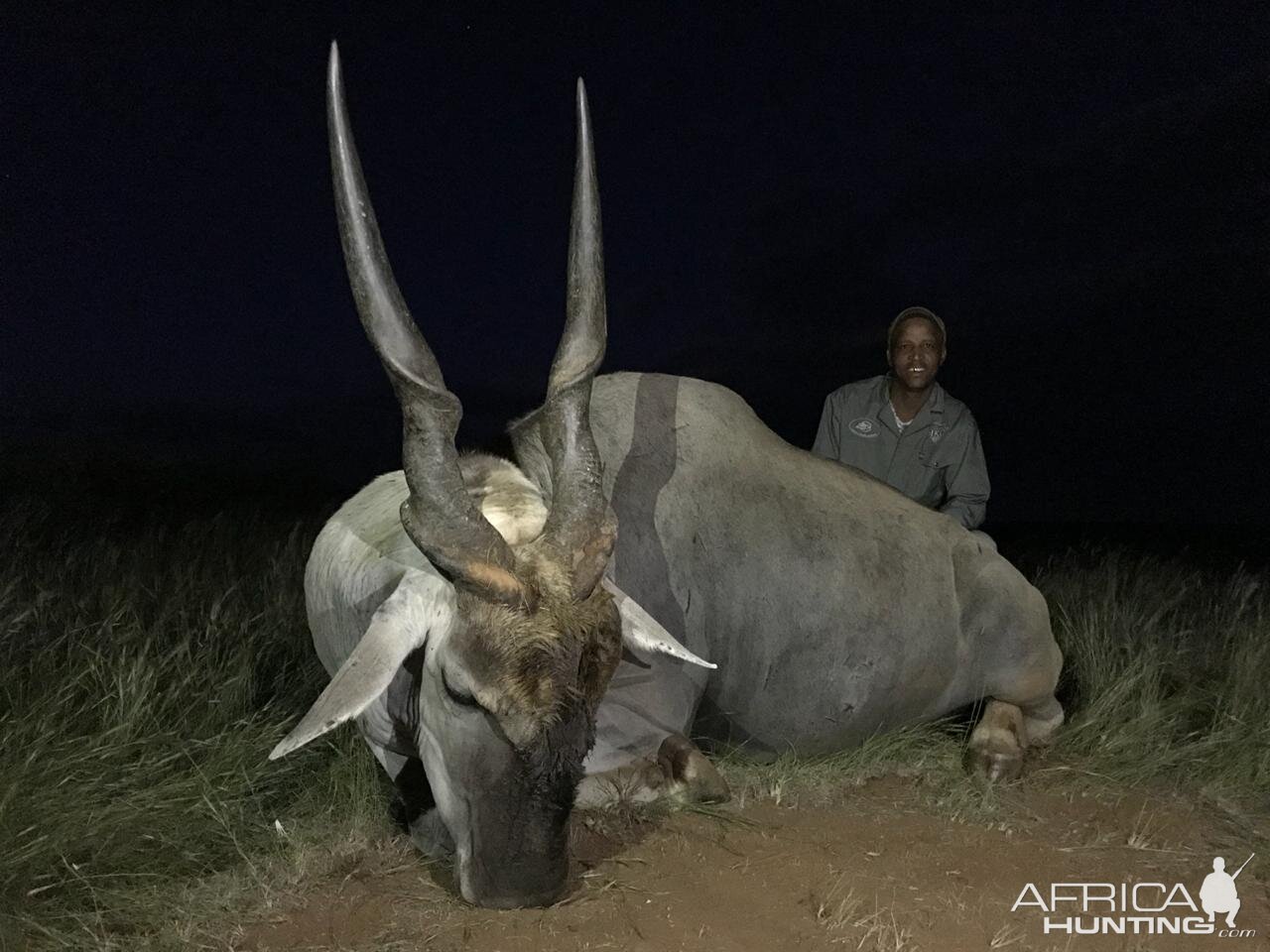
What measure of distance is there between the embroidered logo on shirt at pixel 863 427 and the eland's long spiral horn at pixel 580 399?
9.87 feet

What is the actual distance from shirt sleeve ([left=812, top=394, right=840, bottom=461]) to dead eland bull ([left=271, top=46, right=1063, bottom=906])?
1.16 metres

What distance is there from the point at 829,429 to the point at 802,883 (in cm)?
334

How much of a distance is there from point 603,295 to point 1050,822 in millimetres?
2379

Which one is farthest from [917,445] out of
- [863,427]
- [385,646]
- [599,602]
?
[385,646]

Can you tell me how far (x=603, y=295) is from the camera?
122 inches

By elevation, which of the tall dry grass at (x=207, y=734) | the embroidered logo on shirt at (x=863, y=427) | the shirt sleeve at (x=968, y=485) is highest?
the embroidered logo on shirt at (x=863, y=427)

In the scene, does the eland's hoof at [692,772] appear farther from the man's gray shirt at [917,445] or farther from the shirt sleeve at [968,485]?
the shirt sleeve at [968,485]

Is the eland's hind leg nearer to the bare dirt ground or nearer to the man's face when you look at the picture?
the bare dirt ground

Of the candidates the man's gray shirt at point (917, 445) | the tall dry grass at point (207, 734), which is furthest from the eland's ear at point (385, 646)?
the man's gray shirt at point (917, 445)

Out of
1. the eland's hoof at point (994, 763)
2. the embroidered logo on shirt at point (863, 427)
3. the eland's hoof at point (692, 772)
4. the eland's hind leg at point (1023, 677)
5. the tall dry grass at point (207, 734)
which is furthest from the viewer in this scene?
the embroidered logo on shirt at point (863, 427)

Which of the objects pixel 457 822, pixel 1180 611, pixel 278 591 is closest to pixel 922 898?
pixel 457 822

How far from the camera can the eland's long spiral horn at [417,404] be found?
2.62m

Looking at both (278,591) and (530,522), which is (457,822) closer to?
(530,522)

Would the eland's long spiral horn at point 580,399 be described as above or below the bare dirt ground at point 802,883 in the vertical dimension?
above
